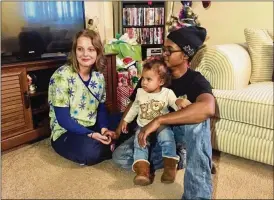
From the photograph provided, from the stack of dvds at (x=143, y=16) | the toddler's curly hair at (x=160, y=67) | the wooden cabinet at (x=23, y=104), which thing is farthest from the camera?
the stack of dvds at (x=143, y=16)

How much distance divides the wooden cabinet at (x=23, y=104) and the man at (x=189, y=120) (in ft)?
1.79

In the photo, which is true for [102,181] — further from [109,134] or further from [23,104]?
[23,104]

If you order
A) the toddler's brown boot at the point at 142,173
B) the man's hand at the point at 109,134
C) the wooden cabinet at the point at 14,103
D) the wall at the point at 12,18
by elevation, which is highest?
the wall at the point at 12,18

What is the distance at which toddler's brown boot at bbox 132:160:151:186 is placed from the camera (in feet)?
3.34

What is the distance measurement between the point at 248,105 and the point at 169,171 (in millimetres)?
408

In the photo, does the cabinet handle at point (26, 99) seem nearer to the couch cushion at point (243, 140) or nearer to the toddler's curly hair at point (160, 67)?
the toddler's curly hair at point (160, 67)

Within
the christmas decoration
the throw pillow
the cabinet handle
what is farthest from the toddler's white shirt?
the christmas decoration

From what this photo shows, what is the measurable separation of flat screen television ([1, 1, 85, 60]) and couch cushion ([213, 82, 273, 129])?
103cm

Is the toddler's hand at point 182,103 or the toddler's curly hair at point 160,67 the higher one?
the toddler's curly hair at point 160,67

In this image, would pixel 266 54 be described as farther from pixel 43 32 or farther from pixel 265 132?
pixel 43 32

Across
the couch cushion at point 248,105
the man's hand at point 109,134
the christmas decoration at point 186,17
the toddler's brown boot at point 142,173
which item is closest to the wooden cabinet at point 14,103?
the man's hand at point 109,134

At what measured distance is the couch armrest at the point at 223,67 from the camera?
1167 millimetres

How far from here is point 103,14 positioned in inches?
96.7

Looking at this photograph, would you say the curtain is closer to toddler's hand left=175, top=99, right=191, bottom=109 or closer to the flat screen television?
the flat screen television
